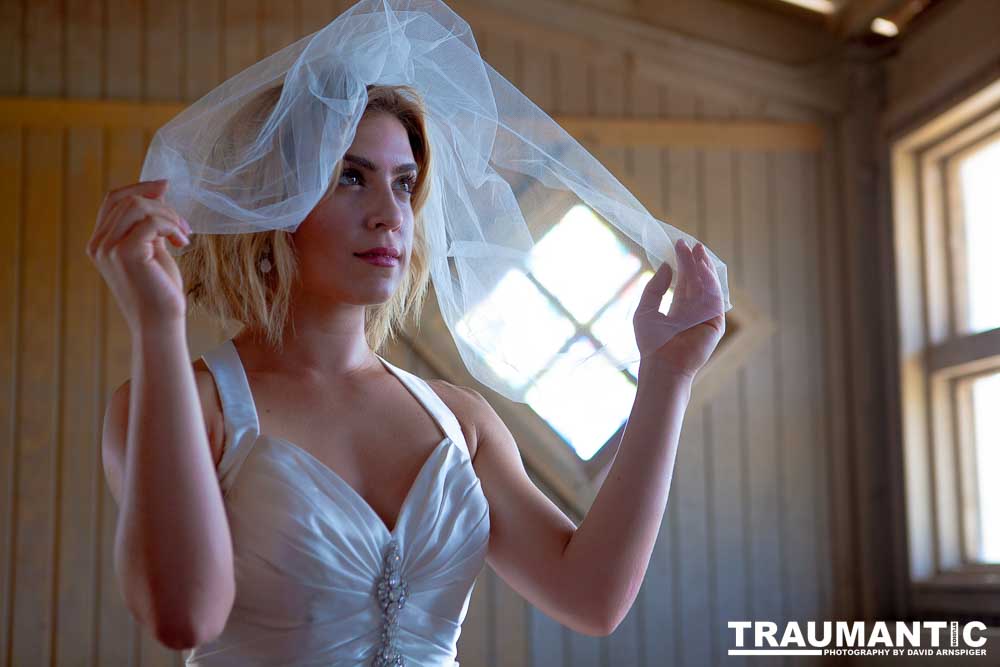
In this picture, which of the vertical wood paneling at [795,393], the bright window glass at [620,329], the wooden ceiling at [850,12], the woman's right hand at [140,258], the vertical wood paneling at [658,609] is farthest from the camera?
the vertical wood paneling at [795,393]

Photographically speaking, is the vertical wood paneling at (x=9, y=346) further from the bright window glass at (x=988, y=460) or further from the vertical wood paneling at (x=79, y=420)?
the bright window glass at (x=988, y=460)

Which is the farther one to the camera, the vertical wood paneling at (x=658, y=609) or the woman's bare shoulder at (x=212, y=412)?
the vertical wood paneling at (x=658, y=609)

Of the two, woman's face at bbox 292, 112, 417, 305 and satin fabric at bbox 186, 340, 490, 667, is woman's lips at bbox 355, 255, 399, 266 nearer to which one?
woman's face at bbox 292, 112, 417, 305

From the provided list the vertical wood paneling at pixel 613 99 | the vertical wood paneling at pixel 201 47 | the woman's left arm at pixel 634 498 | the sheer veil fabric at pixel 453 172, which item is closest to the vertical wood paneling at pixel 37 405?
the vertical wood paneling at pixel 201 47

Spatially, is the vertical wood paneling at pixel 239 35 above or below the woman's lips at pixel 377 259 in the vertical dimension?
above

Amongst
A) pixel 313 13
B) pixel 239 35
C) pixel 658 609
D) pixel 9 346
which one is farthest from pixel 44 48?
pixel 658 609

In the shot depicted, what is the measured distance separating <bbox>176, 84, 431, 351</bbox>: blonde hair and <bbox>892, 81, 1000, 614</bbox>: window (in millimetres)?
2441

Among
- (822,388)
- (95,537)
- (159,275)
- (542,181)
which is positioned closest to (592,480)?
(822,388)

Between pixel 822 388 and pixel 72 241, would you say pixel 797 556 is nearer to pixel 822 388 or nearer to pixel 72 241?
pixel 822 388

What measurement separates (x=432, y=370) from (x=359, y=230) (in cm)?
247

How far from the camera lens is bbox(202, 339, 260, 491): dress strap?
4.37 ft

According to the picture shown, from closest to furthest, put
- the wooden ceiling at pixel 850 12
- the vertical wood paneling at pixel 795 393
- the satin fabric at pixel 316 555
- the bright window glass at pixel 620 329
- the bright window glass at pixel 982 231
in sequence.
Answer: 1. the satin fabric at pixel 316 555
2. the bright window glass at pixel 620 329
3. the bright window glass at pixel 982 231
4. the wooden ceiling at pixel 850 12
5. the vertical wood paneling at pixel 795 393

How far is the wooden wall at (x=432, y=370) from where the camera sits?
3703 millimetres

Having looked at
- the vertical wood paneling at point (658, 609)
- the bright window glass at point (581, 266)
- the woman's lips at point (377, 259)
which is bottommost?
the vertical wood paneling at point (658, 609)
